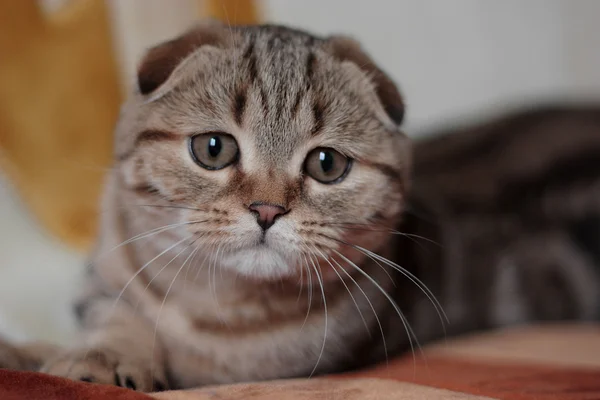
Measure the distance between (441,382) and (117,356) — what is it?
50 centimetres

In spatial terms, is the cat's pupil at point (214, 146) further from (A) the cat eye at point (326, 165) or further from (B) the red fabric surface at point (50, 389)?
(B) the red fabric surface at point (50, 389)

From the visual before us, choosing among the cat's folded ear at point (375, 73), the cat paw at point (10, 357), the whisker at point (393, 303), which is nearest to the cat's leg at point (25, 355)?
the cat paw at point (10, 357)

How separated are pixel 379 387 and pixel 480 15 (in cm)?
190

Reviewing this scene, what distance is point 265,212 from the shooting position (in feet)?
2.90

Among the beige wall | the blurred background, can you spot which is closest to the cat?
the blurred background

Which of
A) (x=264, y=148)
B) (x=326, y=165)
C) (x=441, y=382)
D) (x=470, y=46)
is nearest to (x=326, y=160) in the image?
(x=326, y=165)

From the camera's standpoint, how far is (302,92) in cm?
99

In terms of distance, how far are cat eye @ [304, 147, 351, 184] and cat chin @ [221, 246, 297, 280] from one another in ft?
0.49

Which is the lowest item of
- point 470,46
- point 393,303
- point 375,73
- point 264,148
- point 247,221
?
point 393,303

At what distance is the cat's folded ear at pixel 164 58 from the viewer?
1.00 meters

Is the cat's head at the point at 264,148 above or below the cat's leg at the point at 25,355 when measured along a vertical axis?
above

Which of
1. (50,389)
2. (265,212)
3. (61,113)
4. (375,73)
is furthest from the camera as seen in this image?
(61,113)

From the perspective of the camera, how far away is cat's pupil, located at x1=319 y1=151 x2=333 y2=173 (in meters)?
0.99

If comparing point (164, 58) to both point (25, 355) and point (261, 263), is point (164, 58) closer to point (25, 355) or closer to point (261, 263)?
point (261, 263)
